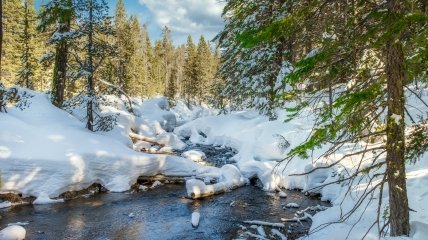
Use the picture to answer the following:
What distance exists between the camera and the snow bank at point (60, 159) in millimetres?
12523

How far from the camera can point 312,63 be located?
484 cm

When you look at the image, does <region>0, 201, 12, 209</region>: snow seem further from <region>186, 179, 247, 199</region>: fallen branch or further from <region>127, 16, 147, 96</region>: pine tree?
<region>127, 16, 147, 96</region>: pine tree

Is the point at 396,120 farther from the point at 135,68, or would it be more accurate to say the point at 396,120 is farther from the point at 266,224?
the point at 135,68

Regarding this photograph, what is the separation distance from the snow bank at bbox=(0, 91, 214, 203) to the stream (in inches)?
31.5

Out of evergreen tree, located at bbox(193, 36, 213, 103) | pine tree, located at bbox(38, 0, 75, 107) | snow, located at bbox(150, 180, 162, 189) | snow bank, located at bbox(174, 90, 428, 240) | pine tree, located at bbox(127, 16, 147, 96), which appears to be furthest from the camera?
evergreen tree, located at bbox(193, 36, 213, 103)

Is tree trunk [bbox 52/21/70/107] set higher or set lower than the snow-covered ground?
higher

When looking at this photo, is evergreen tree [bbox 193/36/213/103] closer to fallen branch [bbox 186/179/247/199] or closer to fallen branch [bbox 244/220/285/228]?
fallen branch [bbox 186/179/247/199]

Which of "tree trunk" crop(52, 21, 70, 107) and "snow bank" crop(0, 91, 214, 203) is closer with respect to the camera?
"snow bank" crop(0, 91, 214, 203)

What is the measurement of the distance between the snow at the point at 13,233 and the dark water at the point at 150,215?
24cm

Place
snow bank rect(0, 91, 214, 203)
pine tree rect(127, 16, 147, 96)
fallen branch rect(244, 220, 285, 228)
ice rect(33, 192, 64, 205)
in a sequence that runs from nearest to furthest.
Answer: fallen branch rect(244, 220, 285, 228) → ice rect(33, 192, 64, 205) → snow bank rect(0, 91, 214, 203) → pine tree rect(127, 16, 147, 96)

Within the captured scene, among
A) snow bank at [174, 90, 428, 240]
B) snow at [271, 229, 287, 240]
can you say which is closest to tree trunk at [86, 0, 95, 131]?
snow bank at [174, 90, 428, 240]

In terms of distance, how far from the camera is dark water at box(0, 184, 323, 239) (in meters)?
9.97

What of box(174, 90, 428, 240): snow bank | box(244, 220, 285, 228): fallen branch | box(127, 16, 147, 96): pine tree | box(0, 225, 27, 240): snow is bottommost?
box(244, 220, 285, 228): fallen branch

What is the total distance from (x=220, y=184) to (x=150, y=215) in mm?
3667
